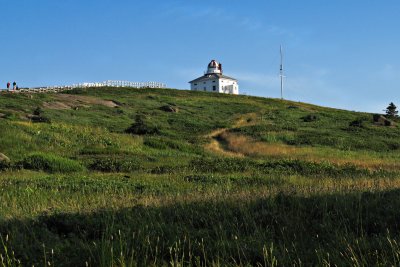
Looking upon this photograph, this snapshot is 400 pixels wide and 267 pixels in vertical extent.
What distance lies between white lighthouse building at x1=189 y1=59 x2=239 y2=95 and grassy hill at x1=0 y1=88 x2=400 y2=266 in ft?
279

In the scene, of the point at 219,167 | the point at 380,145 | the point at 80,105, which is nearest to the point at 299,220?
the point at 219,167

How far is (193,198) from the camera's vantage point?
31.3 ft

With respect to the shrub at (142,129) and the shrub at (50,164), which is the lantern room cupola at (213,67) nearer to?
the shrub at (142,129)

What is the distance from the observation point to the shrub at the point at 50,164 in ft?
63.6

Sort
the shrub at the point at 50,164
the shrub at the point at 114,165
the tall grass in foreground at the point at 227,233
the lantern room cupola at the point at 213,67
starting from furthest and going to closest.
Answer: the lantern room cupola at the point at 213,67
the shrub at the point at 114,165
the shrub at the point at 50,164
the tall grass in foreground at the point at 227,233

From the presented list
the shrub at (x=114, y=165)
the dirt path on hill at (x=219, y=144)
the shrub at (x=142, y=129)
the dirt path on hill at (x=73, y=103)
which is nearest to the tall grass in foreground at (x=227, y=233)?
the shrub at (x=114, y=165)

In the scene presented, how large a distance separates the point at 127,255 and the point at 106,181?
10.0m

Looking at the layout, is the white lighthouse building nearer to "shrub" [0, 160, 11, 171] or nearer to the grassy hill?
the grassy hill

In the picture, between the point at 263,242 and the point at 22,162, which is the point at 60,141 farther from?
the point at 263,242

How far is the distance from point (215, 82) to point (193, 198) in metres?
119

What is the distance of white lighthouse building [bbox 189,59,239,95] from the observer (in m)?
127

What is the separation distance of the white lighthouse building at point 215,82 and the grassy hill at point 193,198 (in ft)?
279

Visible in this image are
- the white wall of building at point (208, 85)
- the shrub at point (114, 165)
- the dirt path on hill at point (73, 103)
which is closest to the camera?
the shrub at point (114, 165)

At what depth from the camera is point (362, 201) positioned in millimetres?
8336
